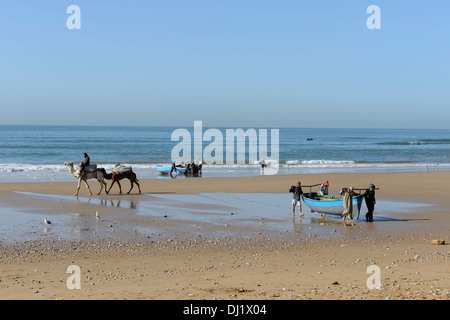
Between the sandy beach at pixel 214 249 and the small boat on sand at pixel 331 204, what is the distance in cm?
36

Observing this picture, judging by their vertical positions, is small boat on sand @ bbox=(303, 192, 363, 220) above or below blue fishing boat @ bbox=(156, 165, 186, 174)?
below

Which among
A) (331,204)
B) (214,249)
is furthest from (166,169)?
(214,249)

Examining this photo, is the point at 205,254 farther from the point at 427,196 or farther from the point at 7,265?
the point at 427,196

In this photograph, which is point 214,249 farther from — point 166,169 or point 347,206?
point 166,169

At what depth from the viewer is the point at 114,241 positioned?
48.6 ft

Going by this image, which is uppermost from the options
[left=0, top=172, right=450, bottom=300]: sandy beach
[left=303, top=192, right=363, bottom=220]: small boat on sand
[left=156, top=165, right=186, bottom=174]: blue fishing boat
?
[left=156, top=165, right=186, bottom=174]: blue fishing boat

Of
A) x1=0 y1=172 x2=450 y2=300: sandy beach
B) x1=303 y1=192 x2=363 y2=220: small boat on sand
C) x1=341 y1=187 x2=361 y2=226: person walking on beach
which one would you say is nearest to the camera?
x1=0 y1=172 x2=450 y2=300: sandy beach

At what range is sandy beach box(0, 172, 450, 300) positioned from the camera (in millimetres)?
9883

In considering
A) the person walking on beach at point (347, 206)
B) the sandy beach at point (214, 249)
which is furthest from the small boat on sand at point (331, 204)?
the sandy beach at point (214, 249)

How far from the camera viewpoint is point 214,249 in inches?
550

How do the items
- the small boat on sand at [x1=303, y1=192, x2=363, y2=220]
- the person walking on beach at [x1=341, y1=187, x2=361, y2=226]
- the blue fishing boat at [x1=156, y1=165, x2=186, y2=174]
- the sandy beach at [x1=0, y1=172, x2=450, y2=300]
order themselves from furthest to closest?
the blue fishing boat at [x1=156, y1=165, x2=186, y2=174], the small boat on sand at [x1=303, y1=192, x2=363, y2=220], the person walking on beach at [x1=341, y1=187, x2=361, y2=226], the sandy beach at [x1=0, y1=172, x2=450, y2=300]

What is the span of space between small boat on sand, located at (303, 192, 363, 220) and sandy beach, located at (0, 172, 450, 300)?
1.17 ft

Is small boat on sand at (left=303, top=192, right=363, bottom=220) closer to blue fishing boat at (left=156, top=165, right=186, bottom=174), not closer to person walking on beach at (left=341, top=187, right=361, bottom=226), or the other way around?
person walking on beach at (left=341, top=187, right=361, bottom=226)

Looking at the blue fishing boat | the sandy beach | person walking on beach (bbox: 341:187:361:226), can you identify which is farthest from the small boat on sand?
the blue fishing boat
